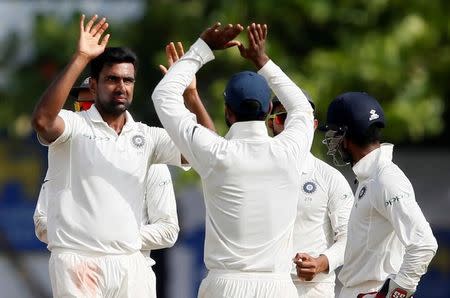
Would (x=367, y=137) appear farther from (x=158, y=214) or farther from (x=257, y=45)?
(x=158, y=214)

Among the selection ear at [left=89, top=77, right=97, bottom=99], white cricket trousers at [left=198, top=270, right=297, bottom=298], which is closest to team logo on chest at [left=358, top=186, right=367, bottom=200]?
white cricket trousers at [left=198, top=270, right=297, bottom=298]

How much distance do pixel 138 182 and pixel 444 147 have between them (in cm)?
1131

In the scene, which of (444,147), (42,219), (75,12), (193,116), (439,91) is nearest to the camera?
(193,116)

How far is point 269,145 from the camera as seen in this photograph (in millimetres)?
8492

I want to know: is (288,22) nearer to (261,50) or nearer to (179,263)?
(179,263)

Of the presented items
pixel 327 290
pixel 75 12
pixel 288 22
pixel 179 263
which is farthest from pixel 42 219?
pixel 179 263

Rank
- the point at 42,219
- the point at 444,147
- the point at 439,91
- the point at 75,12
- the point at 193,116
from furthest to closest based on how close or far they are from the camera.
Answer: the point at 444,147 → the point at 75,12 → the point at 439,91 → the point at 42,219 → the point at 193,116

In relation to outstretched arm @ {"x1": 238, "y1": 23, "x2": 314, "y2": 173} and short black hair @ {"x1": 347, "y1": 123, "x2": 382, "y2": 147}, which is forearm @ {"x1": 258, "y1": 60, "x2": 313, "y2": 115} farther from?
short black hair @ {"x1": 347, "y1": 123, "x2": 382, "y2": 147}

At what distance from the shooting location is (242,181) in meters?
8.41

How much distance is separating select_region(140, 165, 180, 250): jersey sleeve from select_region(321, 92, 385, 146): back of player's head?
154 centimetres

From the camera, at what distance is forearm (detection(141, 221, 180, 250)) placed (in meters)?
9.94

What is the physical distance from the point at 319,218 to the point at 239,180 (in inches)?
72.5

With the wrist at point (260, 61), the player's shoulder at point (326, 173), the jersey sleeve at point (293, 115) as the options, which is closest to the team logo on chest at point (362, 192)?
the jersey sleeve at point (293, 115)

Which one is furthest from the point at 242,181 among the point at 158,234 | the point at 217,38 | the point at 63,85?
the point at 158,234
